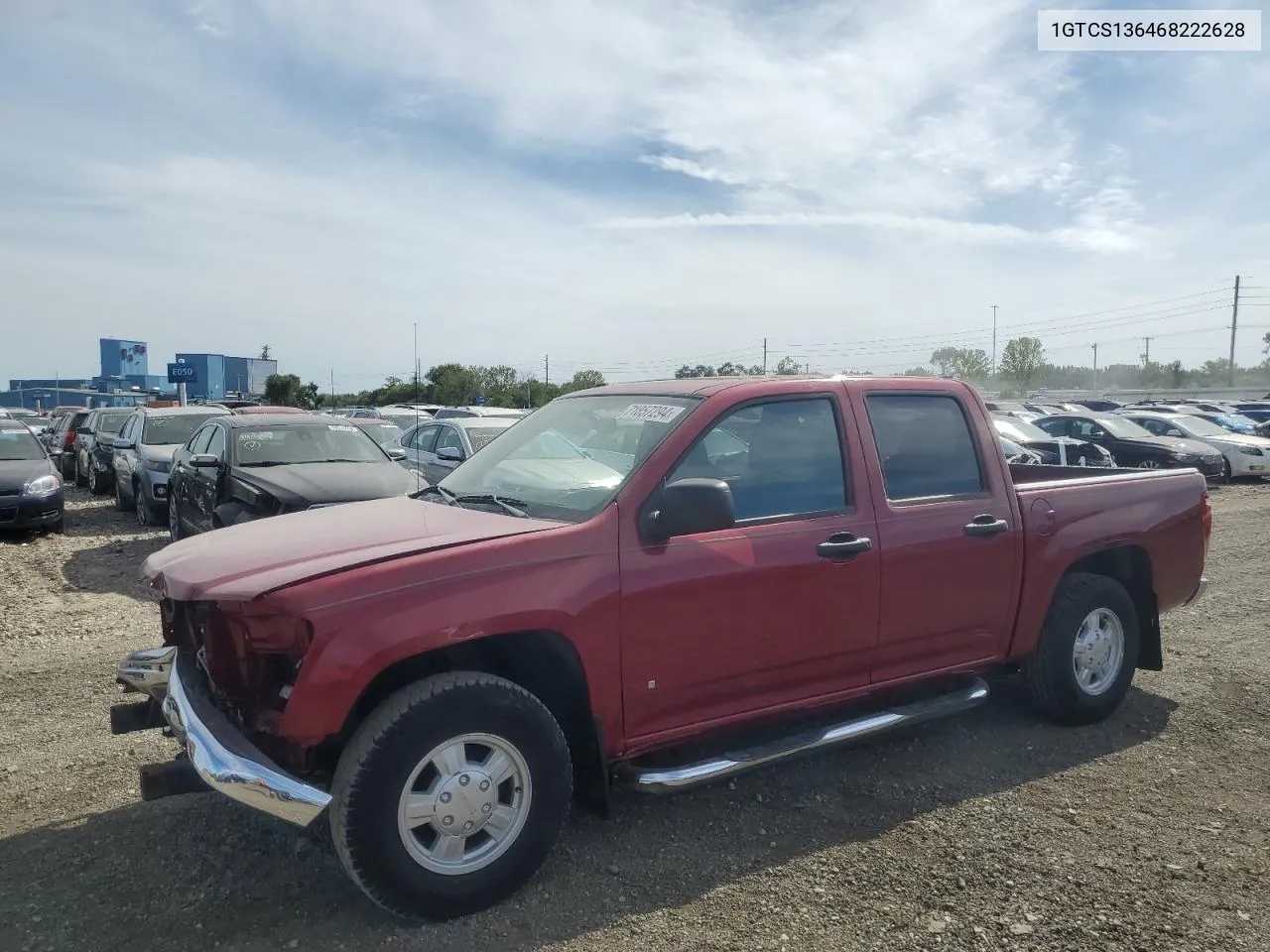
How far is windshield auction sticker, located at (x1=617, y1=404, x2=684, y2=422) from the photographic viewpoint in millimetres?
3900

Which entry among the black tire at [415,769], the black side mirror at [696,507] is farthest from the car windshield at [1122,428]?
the black tire at [415,769]

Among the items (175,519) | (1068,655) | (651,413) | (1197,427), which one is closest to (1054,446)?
(1197,427)

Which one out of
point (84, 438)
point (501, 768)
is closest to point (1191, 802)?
point (501, 768)

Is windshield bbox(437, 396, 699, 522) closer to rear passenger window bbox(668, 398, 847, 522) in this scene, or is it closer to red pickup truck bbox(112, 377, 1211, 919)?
red pickup truck bbox(112, 377, 1211, 919)

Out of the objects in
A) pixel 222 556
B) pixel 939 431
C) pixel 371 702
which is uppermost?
pixel 939 431

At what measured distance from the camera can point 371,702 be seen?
3211 mm

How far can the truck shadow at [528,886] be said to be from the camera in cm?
312

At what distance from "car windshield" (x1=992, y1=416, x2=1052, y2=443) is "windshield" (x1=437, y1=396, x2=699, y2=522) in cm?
1238

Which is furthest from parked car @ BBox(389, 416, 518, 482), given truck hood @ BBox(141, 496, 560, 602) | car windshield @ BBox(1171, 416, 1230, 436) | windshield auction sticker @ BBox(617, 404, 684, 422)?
car windshield @ BBox(1171, 416, 1230, 436)

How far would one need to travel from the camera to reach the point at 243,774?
2832 mm

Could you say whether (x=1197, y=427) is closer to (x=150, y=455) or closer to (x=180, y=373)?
(x=150, y=455)

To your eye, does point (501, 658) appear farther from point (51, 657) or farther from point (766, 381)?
point (51, 657)

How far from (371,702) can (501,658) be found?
0.51 meters

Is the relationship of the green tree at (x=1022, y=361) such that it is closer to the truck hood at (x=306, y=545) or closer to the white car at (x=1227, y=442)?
the white car at (x=1227, y=442)
